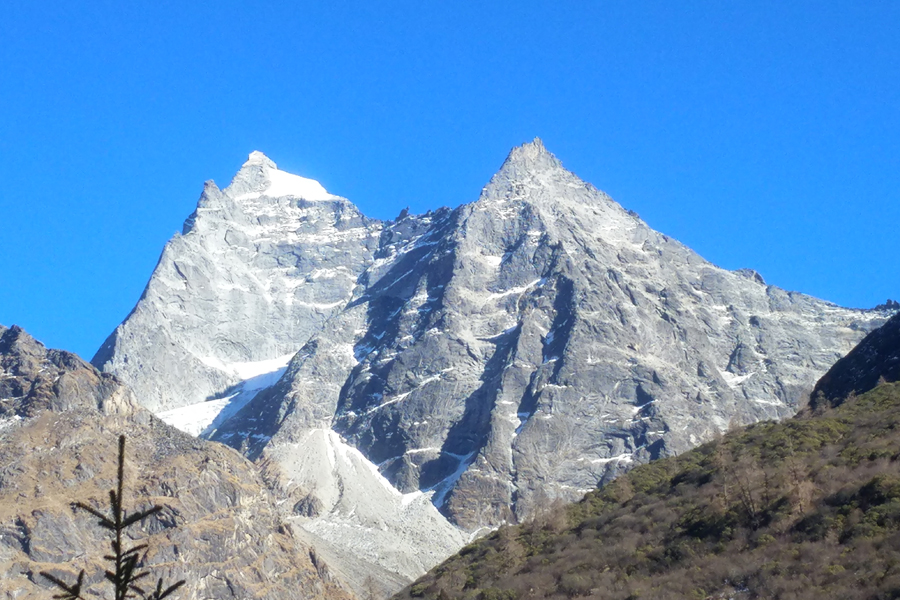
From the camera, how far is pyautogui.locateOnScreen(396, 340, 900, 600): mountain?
71500 millimetres

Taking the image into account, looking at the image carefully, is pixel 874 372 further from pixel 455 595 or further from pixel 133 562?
pixel 133 562

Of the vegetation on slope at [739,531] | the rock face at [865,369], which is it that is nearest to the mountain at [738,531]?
the vegetation on slope at [739,531]

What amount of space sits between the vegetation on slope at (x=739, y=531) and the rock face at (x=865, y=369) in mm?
21481

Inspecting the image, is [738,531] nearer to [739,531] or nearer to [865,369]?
[739,531]

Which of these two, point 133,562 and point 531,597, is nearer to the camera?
point 133,562

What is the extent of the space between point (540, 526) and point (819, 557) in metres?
43.9

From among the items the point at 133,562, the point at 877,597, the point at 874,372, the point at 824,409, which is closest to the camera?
the point at 133,562

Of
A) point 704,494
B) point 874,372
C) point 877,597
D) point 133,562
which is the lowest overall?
point 133,562

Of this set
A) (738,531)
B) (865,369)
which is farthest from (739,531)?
(865,369)

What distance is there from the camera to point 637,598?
77625 millimetres

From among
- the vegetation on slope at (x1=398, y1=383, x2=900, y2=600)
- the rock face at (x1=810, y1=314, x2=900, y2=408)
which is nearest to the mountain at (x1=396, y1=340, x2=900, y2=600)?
the vegetation on slope at (x1=398, y1=383, x2=900, y2=600)

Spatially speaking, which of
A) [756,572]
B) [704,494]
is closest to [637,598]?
[756,572]

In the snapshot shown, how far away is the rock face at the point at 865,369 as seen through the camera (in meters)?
142

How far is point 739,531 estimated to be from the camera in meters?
83.4
